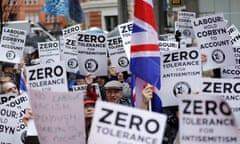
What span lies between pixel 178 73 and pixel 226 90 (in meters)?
0.67

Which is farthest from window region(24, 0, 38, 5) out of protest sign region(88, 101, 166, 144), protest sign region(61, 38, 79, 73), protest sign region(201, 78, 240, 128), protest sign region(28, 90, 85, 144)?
protest sign region(88, 101, 166, 144)

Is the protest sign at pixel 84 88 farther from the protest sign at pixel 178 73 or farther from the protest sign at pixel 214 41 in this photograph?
the protest sign at pixel 178 73

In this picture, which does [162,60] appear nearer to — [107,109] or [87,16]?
[107,109]

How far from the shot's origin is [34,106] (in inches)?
226

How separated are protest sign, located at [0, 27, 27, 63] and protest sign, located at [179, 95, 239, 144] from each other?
689 cm

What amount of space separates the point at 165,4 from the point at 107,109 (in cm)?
1673

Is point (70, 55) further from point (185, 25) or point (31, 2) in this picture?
point (31, 2)

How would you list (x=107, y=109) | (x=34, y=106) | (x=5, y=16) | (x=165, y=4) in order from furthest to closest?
(x=165, y=4), (x=5, y=16), (x=34, y=106), (x=107, y=109)

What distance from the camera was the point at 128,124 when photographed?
517 cm

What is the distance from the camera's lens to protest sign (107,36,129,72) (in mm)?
11141

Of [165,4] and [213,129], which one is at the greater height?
[165,4]

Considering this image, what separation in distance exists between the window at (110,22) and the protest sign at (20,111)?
31.4m

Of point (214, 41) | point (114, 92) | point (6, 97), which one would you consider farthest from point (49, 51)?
point (114, 92)

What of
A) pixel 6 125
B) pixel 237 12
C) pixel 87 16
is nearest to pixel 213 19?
pixel 6 125
